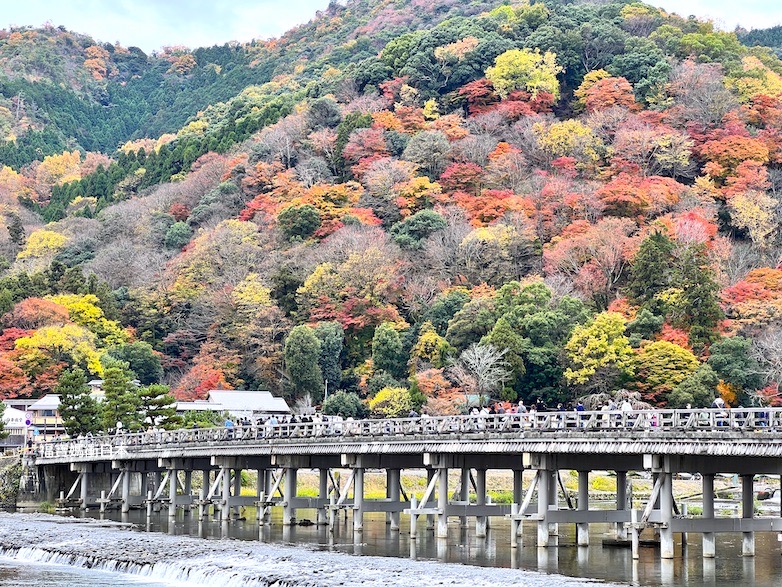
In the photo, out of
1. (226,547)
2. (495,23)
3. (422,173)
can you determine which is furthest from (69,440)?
(495,23)

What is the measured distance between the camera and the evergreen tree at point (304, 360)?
90875mm

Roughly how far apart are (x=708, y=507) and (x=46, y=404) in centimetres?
5650

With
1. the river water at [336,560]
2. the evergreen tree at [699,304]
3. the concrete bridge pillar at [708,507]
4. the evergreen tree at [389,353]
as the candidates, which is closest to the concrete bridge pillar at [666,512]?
the river water at [336,560]

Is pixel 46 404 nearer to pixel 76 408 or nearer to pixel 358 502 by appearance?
pixel 76 408

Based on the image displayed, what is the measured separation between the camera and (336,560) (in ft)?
139

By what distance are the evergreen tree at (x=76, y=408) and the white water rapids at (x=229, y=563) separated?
73.0 feet

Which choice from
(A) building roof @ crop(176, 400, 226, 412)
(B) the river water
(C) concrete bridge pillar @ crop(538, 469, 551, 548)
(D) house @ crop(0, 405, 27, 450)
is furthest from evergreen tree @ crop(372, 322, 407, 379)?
(C) concrete bridge pillar @ crop(538, 469, 551, 548)

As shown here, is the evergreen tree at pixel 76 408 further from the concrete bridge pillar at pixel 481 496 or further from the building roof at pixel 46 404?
the concrete bridge pillar at pixel 481 496

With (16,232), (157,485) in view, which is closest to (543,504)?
(157,485)

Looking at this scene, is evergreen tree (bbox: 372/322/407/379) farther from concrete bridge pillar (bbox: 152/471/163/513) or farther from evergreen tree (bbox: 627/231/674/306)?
concrete bridge pillar (bbox: 152/471/163/513)

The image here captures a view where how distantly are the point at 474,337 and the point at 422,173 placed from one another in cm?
3091

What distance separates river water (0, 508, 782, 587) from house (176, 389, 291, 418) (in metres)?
31.6

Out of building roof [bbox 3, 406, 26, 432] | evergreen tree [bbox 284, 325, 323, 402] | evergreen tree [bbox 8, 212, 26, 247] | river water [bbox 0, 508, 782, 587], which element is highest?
evergreen tree [bbox 8, 212, 26, 247]

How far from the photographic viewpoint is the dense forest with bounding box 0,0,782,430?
8212cm
